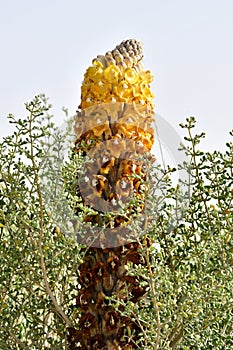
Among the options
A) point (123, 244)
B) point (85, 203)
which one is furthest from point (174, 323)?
point (85, 203)

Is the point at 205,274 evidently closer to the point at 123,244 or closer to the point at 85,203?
the point at 123,244

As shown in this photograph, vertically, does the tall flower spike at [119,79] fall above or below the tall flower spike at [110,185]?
above

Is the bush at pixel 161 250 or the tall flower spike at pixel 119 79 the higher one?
the tall flower spike at pixel 119 79

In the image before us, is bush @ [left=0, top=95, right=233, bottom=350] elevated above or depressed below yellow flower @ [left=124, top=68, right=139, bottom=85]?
below

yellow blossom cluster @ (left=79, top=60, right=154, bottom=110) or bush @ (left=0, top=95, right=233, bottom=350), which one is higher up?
yellow blossom cluster @ (left=79, top=60, right=154, bottom=110)

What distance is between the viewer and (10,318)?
80.4 inches

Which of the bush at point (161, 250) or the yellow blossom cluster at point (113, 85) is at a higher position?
the yellow blossom cluster at point (113, 85)

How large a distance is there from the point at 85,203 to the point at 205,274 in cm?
42

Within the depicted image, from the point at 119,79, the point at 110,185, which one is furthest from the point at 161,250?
the point at 119,79

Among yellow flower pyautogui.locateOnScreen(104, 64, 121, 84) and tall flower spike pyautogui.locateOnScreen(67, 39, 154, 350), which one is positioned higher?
yellow flower pyautogui.locateOnScreen(104, 64, 121, 84)

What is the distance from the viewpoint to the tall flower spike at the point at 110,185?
1.78 metres

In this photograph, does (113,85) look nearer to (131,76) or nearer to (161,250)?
(131,76)

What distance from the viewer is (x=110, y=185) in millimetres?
1801

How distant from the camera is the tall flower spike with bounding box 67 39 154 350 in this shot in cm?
178
